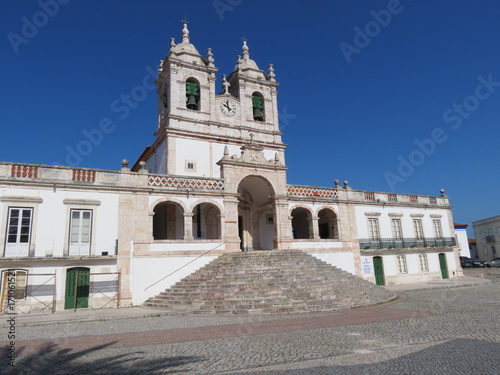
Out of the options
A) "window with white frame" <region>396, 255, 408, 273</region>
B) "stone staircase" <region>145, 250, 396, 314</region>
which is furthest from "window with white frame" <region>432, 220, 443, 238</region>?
"stone staircase" <region>145, 250, 396, 314</region>

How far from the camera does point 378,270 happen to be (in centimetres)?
2308

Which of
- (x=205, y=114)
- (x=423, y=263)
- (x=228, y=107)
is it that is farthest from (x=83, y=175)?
(x=423, y=263)

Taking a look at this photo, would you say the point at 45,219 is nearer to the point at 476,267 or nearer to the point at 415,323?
the point at 415,323

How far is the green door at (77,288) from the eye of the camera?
1521cm

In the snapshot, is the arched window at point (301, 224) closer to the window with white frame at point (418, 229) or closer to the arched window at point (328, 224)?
the arched window at point (328, 224)

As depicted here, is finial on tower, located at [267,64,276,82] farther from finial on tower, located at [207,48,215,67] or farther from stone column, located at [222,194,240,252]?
stone column, located at [222,194,240,252]

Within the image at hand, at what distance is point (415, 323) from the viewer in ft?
31.4

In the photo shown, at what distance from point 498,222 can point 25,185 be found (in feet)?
176

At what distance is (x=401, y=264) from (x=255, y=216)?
10829mm

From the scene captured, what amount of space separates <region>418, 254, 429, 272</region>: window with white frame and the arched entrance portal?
1112 centimetres

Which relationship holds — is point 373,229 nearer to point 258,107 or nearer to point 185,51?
point 258,107

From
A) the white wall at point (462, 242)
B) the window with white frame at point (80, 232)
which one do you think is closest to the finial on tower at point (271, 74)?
the window with white frame at point (80, 232)

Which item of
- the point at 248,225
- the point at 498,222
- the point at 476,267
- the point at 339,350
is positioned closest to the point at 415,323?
the point at 339,350

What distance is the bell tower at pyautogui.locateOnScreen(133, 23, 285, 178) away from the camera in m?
22.8
